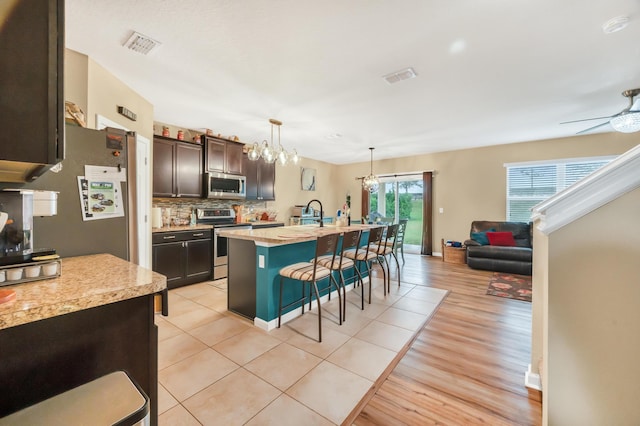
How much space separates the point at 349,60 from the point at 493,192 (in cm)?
518

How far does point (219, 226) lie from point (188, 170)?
1086mm

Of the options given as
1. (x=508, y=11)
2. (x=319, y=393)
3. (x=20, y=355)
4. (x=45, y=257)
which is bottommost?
(x=319, y=393)

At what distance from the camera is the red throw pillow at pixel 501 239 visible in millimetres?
5156

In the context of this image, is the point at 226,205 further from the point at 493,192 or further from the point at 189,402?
the point at 493,192

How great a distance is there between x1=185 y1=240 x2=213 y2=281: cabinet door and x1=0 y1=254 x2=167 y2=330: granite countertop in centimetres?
299

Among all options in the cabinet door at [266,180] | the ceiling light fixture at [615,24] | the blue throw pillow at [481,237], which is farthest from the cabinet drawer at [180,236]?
the blue throw pillow at [481,237]

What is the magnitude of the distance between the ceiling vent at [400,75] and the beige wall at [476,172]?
4317mm

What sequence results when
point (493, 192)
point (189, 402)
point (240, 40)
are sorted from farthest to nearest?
1. point (493, 192)
2. point (240, 40)
3. point (189, 402)

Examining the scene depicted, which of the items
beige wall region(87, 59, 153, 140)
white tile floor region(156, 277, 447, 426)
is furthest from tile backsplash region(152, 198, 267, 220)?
white tile floor region(156, 277, 447, 426)

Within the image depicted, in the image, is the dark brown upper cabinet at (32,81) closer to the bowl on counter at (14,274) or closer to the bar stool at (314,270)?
the bowl on counter at (14,274)

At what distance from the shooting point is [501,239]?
5199mm

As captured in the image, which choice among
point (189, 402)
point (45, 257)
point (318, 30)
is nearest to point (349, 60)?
point (318, 30)

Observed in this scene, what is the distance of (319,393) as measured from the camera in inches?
68.0

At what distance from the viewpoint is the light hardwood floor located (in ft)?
5.12
